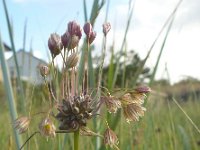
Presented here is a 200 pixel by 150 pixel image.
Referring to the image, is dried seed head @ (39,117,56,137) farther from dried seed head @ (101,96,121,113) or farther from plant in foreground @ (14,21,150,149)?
dried seed head @ (101,96,121,113)

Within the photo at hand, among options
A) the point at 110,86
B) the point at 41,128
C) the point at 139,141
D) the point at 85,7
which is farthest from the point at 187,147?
the point at 41,128

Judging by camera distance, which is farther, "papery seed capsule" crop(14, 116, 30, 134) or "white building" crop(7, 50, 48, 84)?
"white building" crop(7, 50, 48, 84)

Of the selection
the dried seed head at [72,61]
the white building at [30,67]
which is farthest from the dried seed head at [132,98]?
the white building at [30,67]

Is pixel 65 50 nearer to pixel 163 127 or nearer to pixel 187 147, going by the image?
pixel 187 147

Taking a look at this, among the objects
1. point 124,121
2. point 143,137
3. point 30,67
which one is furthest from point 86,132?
point 124,121

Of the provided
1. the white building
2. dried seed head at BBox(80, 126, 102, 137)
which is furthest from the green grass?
Result: dried seed head at BBox(80, 126, 102, 137)

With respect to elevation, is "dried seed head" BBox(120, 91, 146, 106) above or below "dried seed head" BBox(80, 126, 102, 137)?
above

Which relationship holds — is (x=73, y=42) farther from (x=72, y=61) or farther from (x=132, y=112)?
(x=132, y=112)
